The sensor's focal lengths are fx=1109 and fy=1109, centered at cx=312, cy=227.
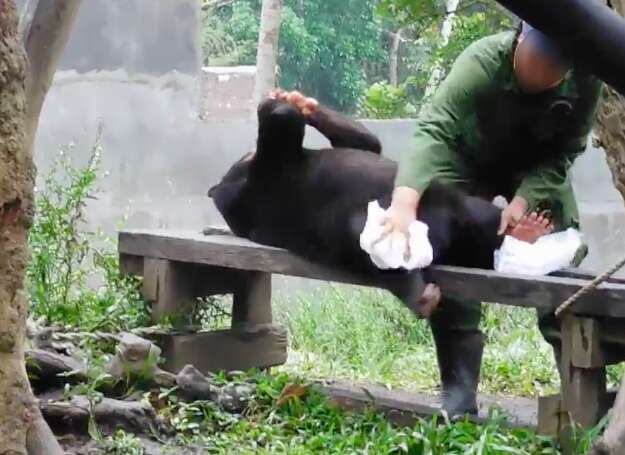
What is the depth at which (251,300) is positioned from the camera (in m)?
5.48

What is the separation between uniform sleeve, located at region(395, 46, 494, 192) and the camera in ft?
14.2

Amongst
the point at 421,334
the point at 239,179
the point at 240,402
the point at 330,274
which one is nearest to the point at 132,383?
the point at 240,402

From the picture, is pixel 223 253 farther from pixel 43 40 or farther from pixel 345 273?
pixel 43 40

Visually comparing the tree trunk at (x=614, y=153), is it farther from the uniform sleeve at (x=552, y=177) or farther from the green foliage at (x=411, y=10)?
the green foliage at (x=411, y=10)

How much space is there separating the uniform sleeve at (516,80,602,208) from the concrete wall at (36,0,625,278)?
4.55 m

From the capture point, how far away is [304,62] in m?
16.3

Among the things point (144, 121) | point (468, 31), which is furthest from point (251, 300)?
point (144, 121)

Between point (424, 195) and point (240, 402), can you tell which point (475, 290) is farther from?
point (240, 402)

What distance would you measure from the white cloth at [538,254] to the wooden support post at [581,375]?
0.33 meters

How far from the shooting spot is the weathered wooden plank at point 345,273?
3.82m

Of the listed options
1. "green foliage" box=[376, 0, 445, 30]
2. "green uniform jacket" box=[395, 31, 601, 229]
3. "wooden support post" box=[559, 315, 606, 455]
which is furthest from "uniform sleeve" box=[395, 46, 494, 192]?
"green foliage" box=[376, 0, 445, 30]

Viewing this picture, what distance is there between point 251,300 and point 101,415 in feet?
5.64

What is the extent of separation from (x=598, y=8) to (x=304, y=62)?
15918 mm

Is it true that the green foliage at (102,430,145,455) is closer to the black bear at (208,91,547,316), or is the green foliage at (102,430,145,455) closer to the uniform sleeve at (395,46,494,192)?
the black bear at (208,91,547,316)
